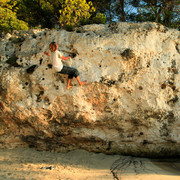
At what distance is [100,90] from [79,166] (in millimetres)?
2193

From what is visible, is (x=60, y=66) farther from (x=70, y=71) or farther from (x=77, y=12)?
(x=77, y=12)

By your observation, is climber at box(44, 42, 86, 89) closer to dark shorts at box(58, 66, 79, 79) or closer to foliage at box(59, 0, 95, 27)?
dark shorts at box(58, 66, 79, 79)

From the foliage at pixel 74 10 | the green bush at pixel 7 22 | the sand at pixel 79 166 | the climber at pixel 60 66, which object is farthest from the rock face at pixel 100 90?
the foliage at pixel 74 10

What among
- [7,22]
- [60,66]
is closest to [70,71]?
[60,66]

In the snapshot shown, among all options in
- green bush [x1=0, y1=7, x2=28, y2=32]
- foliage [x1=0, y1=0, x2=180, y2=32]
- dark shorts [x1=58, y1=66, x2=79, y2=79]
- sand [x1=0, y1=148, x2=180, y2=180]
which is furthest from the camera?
foliage [x1=0, y1=0, x2=180, y2=32]

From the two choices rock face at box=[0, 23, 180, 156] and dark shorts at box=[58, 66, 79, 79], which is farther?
rock face at box=[0, 23, 180, 156]

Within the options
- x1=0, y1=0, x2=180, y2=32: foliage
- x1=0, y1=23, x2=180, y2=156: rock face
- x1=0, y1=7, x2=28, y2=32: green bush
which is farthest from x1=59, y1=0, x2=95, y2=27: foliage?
x1=0, y1=23, x2=180, y2=156: rock face

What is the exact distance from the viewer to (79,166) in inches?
189

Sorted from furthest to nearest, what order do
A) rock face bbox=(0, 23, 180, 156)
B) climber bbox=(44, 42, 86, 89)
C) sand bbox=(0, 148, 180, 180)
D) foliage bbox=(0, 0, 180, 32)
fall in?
foliage bbox=(0, 0, 180, 32) → rock face bbox=(0, 23, 180, 156) → climber bbox=(44, 42, 86, 89) → sand bbox=(0, 148, 180, 180)

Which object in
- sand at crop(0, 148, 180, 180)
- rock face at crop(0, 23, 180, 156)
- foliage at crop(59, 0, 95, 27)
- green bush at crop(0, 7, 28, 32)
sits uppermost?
foliage at crop(59, 0, 95, 27)

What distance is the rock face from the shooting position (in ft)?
15.8

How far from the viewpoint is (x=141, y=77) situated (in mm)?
4883

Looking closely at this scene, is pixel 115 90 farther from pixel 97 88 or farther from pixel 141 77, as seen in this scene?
pixel 141 77

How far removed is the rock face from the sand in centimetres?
56
